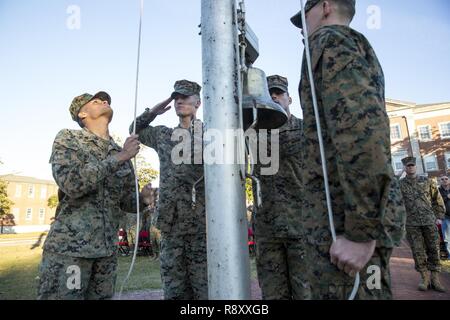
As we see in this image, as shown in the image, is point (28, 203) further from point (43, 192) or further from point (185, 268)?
point (185, 268)

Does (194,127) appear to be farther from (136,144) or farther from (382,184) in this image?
(382,184)

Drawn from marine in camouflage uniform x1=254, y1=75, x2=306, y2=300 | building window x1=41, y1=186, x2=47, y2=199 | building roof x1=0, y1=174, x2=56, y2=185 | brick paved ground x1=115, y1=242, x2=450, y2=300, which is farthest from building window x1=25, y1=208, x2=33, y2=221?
marine in camouflage uniform x1=254, y1=75, x2=306, y2=300

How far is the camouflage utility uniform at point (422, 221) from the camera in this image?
6473mm

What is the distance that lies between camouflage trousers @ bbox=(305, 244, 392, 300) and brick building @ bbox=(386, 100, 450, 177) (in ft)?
128

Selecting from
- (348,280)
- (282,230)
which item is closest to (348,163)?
(348,280)

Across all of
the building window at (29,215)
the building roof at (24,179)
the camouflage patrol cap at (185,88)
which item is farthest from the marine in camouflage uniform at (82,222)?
the building roof at (24,179)

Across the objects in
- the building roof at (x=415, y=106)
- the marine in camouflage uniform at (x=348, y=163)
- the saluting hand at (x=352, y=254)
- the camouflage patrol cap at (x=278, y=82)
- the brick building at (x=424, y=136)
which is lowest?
the saluting hand at (x=352, y=254)

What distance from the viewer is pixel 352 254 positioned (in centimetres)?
145

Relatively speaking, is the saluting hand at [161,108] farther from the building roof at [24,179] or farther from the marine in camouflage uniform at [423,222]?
the building roof at [24,179]

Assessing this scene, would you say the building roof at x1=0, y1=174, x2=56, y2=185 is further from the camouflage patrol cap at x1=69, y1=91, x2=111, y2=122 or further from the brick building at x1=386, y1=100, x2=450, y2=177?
the camouflage patrol cap at x1=69, y1=91, x2=111, y2=122

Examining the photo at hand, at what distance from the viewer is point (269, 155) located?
364 centimetres

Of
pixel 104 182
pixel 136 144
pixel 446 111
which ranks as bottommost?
pixel 104 182
